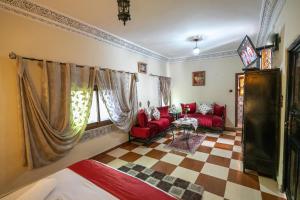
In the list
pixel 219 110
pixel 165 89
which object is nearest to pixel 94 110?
pixel 165 89

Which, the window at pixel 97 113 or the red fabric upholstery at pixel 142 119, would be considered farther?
the red fabric upholstery at pixel 142 119

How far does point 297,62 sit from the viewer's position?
1.63 meters

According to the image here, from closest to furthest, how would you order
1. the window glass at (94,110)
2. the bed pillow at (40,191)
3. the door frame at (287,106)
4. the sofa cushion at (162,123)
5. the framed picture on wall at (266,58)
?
1. the bed pillow at (40,191)
2. the door frame at (287,106)
3. the framed picture on wall at (266,58)
4. the window glass at (94,110)
5. the sofa cushion at (162,123)

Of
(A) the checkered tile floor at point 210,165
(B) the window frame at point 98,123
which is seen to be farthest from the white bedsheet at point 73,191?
(B) the window frame at point 98,123

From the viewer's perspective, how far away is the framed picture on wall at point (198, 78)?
5.61 metres

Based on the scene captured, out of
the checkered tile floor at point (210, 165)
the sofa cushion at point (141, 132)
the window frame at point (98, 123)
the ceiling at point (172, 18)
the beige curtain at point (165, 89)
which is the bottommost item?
the checkered tile floor at point (210, 165)

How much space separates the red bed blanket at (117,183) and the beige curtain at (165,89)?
4.16m

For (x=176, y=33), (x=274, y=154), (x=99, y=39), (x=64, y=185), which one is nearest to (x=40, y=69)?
(x=99, y=39)

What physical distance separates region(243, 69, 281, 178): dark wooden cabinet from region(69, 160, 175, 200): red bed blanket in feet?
6.49

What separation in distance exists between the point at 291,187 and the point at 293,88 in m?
1.15

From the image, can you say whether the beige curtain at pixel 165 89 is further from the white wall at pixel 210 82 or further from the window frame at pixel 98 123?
the window frame at pixel 98 123

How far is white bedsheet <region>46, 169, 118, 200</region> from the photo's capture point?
1.25m

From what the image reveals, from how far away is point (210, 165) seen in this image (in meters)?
2.80

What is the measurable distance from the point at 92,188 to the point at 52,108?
1608mm
